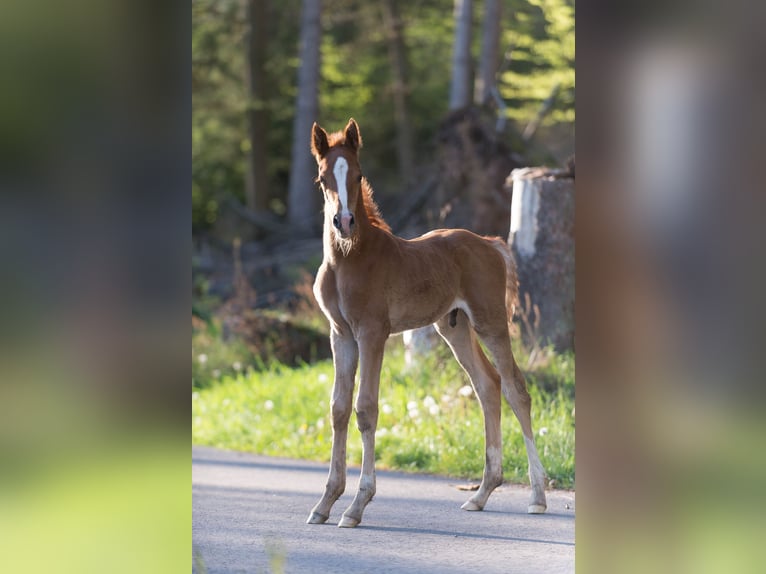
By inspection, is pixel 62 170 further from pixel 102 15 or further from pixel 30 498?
pixel 30 498

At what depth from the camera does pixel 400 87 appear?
23250 mm

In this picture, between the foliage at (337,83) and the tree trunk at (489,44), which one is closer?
the tree trunk at (489,44)

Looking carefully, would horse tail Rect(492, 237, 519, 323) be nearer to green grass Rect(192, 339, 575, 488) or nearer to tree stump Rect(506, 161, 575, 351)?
green grass Rect(192, 339, 575, 488)

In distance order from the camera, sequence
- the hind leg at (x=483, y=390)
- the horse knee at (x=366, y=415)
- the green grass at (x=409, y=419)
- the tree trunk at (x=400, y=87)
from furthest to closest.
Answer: the tree trunk at (x=400, y=87), the green grass at (x=409, y=419), the hind leg at (x=483, y=390), the horse knee at (x=366, y=415)

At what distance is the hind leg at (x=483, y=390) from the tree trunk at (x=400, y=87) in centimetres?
1670

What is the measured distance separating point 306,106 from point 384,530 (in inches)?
540

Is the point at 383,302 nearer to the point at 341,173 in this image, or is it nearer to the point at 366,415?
the point at 366,415

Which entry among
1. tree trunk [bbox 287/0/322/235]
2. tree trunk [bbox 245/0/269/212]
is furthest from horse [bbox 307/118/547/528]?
tree trunk [bbox 245/0/269/212]

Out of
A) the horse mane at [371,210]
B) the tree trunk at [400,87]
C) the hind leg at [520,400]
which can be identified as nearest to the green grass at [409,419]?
the hind leg at [520,400]

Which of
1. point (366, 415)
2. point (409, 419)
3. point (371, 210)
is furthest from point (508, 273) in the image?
point (409, 419)

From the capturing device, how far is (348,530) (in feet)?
17.8

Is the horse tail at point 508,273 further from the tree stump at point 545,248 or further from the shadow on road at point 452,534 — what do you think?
the tree stump at point 545,248

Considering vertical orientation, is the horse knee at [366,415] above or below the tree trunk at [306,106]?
below

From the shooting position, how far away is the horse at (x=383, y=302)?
5289 millimetres
